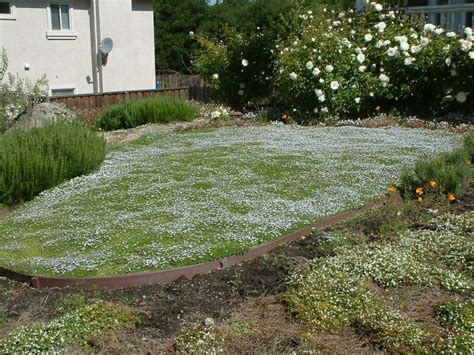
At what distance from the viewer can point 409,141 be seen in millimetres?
9938

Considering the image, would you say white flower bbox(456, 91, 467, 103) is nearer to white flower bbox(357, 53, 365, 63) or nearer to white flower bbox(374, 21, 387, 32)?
white flower bbox(357, 53, 365, 63)

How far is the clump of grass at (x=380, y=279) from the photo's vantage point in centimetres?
426

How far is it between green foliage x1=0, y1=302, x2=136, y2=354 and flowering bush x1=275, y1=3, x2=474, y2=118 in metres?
8.85

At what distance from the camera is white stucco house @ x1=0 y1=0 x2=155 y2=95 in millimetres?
19188

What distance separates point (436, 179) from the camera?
7.13m

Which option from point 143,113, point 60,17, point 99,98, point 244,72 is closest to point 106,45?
point 60,17

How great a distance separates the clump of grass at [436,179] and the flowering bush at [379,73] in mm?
5228

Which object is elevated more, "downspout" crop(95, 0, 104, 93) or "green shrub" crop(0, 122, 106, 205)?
"downspout" crop(95, 0, 104, 93)

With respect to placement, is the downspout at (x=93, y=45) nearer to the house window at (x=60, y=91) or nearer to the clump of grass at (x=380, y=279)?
the house window at (x=60, y=91)

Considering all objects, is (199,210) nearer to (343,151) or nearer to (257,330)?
(257,330)

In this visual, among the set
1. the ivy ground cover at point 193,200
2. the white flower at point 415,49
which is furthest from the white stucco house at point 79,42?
the white flower at point 415,49

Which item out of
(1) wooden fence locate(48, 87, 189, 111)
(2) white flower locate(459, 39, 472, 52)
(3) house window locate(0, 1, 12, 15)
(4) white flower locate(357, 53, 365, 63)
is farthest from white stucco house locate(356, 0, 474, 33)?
(3) house window locate(0, 1, 12, 15)

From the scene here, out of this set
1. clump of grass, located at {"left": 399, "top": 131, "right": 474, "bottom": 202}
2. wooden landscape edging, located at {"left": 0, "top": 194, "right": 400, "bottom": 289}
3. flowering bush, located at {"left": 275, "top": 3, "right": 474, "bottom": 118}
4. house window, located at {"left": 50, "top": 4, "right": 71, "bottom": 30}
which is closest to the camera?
wooden landscape edging, located at {"left": 0, "top": 194, "right": 400, "bottom": 289}

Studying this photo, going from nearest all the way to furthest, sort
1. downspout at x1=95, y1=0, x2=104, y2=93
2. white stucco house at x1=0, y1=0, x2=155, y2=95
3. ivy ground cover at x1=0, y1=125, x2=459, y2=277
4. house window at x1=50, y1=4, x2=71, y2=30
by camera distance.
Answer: ivy ground cover at x1=0, y1=125, x2=459, y2=277
white stucco house at x1=0, y1=0, x2=155, y2=95
house window at x1=50, y1=4, x2=71, y2=30
downspout at x1=95, y1=0, x2=104, y2=93
